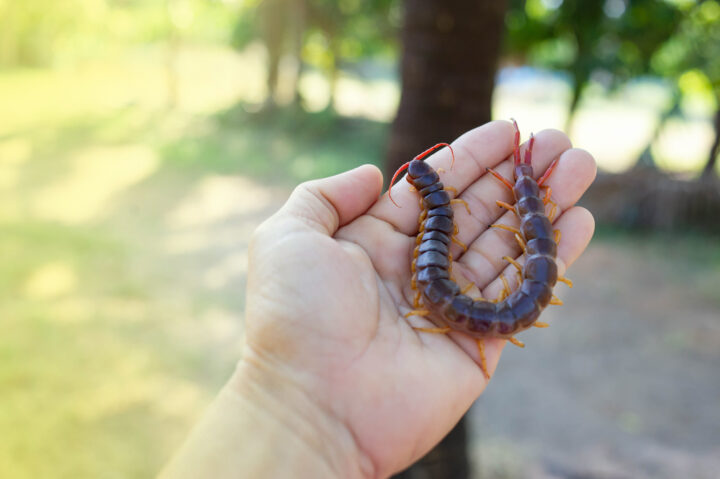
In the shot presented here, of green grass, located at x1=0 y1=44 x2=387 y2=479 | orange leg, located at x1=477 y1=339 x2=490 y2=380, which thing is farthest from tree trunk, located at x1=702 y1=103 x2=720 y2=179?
orange leg, located at x1=477 y1=339 x2=490 y2=380

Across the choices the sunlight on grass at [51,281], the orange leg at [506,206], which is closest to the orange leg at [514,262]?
the orange leg at [506,206]

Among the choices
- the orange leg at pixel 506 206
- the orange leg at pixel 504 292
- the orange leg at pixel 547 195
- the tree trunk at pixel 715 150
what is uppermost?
the orange leg at pixel 547 195

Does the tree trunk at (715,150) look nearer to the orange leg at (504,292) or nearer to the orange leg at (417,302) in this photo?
the orange leg at (504,292)

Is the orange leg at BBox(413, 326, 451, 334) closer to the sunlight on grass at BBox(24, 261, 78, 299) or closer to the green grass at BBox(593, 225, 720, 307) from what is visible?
the sunlight on grass at BBox(24, 261, 78, 299)

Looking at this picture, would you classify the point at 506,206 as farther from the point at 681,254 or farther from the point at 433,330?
the point at 681,254

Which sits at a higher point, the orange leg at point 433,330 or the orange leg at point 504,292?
the orange leg at point 504,292

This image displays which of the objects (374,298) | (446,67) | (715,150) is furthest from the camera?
(715,150)

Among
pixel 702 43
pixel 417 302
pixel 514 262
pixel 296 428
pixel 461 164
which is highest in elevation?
pixel 702 43

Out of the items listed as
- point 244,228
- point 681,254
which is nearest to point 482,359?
point 244,228
